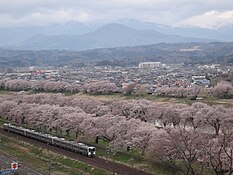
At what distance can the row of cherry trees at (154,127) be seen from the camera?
979 inches

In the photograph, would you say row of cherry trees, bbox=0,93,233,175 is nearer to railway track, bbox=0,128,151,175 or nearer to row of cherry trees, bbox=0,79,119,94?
railway track, bbox=0,128,151,175

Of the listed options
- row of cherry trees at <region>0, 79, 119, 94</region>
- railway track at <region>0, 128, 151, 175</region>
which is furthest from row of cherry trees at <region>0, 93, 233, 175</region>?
row of cherry trees at <region>0, 79, 119, 94</region>

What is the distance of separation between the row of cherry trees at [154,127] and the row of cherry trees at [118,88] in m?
16.6

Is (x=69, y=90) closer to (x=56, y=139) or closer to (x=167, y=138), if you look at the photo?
(x=56, y=139)

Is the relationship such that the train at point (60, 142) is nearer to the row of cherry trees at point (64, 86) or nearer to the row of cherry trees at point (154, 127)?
the row of cherry trees at point (154, 127)

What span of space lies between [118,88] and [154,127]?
Result: 47966 mm

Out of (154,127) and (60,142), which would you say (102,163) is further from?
(60,142)

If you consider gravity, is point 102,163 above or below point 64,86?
below

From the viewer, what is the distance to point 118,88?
8112 centimetres

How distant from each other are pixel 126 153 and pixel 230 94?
111 feet

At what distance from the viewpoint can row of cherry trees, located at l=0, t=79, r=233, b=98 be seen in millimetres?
62781

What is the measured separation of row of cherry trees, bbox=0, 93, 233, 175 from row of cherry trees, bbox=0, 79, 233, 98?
655 inches

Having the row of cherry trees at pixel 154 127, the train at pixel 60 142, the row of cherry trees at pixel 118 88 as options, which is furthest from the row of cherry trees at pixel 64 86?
the train at pixel 60 142

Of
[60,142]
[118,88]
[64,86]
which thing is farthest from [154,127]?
[64,86]
